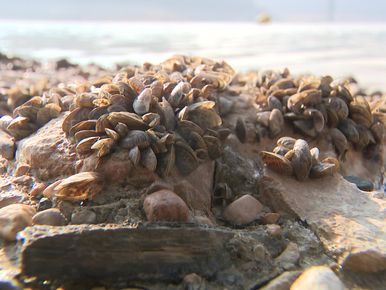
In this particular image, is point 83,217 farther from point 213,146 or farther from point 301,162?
point 301,162

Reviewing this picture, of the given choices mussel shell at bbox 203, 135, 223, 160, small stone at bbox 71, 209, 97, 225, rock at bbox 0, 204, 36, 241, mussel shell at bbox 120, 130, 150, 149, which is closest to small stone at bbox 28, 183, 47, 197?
rock at bbox 0, 204, 36, 241

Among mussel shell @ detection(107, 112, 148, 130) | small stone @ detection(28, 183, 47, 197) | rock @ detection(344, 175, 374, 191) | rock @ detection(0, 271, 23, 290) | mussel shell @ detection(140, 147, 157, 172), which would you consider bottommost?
rock @ detection(344, 175, 374, 191)

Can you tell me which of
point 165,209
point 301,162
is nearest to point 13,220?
point 165,209

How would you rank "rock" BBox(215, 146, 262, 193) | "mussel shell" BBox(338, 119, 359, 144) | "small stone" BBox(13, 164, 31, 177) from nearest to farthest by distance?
"small stone" BBox(13, 164, 31, 177) < "rock" BBox(215, 146, 262, 193) < "mussel shell" BBox(338, 119, 359, 144)

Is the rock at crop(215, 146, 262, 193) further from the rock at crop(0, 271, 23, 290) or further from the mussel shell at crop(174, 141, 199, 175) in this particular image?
the rock at crop(0, 271, 23, 290)

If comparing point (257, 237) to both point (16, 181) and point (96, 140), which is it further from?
point (16, 181)

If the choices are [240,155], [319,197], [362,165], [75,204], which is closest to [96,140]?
[75,204]

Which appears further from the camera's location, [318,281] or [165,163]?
[165,163]
